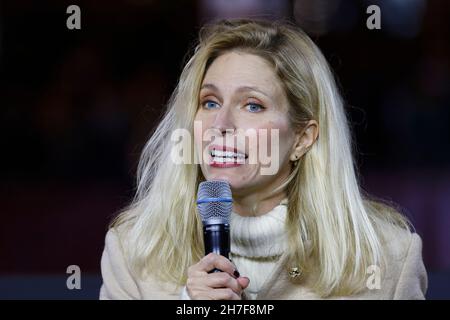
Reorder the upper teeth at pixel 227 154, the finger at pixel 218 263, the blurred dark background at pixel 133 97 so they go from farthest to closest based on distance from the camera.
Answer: the blurred dark background at pixel 133 97
the upper teeth at pixel 227 154
the finger at pixel 218 263

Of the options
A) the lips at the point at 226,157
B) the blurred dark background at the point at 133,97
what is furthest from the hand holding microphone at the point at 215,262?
the blurred dark background at the point at 133,97

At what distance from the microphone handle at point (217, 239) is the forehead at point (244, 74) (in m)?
0.38

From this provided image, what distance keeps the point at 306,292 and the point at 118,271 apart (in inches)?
14.7

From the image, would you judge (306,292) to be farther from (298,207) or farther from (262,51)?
(262,51)

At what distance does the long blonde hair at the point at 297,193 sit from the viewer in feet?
5.98

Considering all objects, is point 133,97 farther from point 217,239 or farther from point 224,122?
point 217,239

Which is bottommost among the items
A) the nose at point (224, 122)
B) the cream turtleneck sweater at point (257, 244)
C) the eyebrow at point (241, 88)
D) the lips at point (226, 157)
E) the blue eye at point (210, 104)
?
the cream turtleneck sweater at point (257, 244)

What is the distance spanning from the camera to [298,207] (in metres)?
1.86

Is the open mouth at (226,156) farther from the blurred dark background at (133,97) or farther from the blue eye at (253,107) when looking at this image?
the blurred dark background at (133,97)

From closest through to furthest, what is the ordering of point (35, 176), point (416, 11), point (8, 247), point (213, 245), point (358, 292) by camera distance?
point (213, 245) < point (358, 292) < point (8, 247) < point (35, 176) < point (416, 11)

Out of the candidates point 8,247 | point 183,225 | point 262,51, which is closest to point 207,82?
point 262,51

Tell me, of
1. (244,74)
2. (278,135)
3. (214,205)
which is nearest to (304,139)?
(278,135)

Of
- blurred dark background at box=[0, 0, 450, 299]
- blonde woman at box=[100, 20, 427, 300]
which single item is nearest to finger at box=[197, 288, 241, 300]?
blonde woman at box=[100, 20, 427, 300]

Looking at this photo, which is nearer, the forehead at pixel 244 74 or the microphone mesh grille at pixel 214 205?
the microphone mesh grille at pixel 214 205
